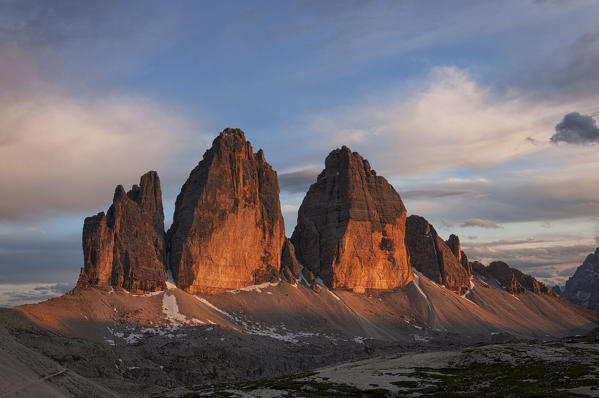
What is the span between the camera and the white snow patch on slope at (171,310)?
180 metres

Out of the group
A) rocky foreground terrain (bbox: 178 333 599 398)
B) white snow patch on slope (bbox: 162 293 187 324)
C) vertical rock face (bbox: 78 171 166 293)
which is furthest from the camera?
vertical rock face (bbox: 78 171 166 293)

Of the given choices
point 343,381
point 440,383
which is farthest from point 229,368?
point 440,383

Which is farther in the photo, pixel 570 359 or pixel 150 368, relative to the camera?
pixel 150 368

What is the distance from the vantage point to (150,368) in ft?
445

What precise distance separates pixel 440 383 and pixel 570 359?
27980mm

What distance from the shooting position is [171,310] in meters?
186

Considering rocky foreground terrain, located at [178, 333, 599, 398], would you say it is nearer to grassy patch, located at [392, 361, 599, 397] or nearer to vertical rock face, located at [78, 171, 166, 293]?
grassy patch, located at [392, 361, 599, 397]

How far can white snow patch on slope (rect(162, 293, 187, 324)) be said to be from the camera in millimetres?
179625

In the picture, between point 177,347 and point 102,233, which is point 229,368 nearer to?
point 177,347

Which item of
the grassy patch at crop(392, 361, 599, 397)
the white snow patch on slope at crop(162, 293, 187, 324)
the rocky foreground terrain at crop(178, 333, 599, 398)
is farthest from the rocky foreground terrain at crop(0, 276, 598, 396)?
the grassy patch at crop(392, 361, 599, 397)

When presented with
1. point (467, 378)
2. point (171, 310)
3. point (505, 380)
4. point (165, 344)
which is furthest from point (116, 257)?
point (505, 380)

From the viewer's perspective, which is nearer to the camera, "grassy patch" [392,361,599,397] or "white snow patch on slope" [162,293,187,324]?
"grassy patch" [392,361,599,397]

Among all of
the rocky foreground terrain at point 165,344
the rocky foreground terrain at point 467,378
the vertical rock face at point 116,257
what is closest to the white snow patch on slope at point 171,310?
the rocky foreground terrain at point 165,344

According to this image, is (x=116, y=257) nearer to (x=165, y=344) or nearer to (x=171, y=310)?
(x=171, y=310)
